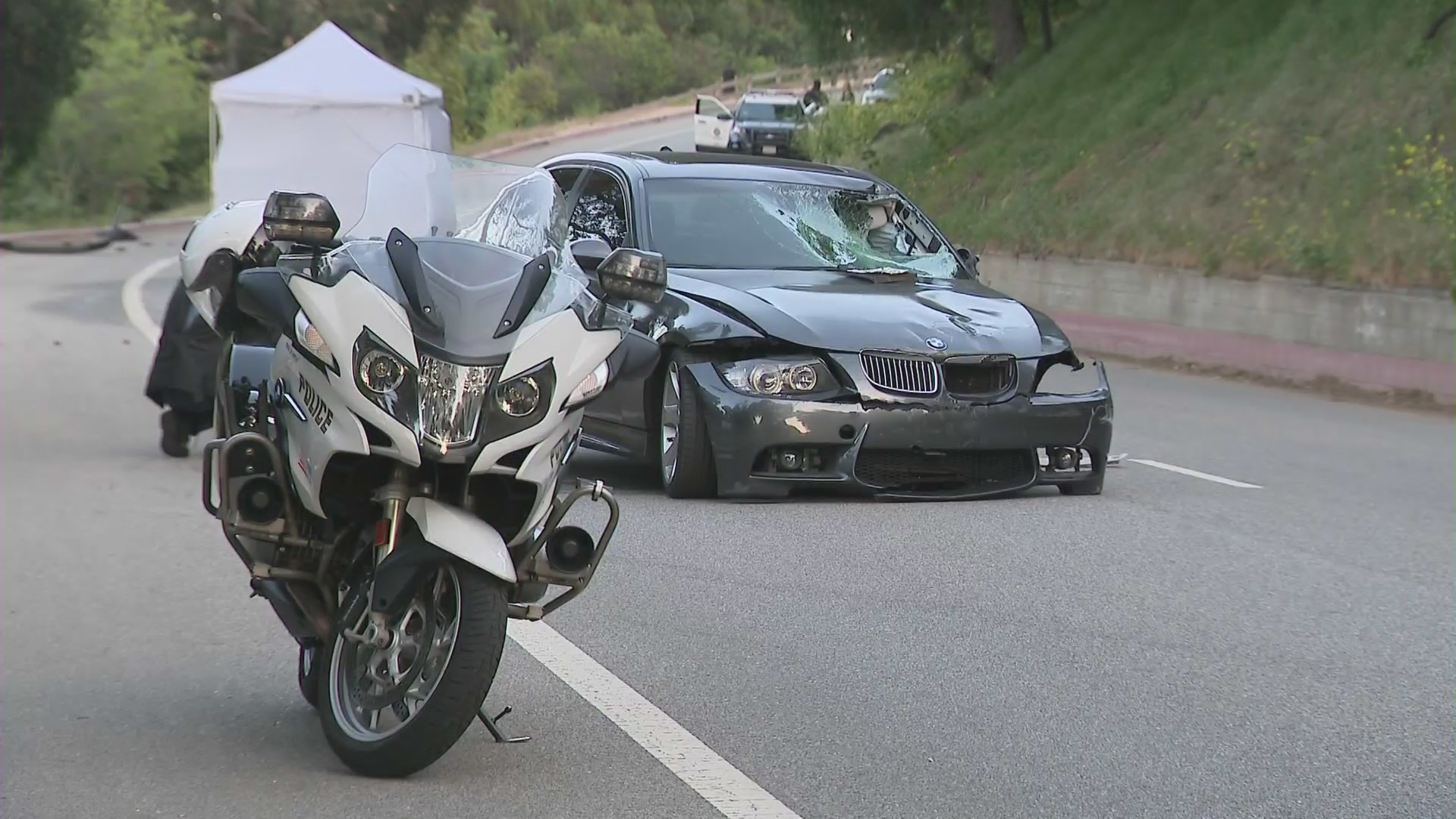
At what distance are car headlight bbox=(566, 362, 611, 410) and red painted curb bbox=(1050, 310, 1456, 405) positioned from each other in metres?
13.5

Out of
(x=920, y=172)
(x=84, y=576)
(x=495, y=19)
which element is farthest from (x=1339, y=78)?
(x=495, y=19)

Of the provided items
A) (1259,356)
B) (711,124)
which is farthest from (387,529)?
(711,124)

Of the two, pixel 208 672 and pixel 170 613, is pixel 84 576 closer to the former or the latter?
pixel 170 613

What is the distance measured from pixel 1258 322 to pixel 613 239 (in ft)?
36.4

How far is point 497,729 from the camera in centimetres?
546

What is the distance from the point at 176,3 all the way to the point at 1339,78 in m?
62.2

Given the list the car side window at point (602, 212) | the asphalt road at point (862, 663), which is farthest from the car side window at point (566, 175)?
the asphalt road at point (862, 663)

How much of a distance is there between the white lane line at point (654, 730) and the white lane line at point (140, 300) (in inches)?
439

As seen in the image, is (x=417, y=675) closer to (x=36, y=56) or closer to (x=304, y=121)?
(x=304, y=121)

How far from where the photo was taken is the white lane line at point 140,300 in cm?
2112

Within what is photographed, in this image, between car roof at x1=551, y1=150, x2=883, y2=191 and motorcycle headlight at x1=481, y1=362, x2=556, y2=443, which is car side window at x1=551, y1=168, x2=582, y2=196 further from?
motorcycle headlight at x1=481, y1=362, x2=556, y2=443

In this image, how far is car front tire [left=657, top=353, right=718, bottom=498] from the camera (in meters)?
9.16

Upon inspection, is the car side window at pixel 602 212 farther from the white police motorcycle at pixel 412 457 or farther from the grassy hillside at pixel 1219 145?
the grassy hillside at pixel 1219 145

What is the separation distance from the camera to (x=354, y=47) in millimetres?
30375
